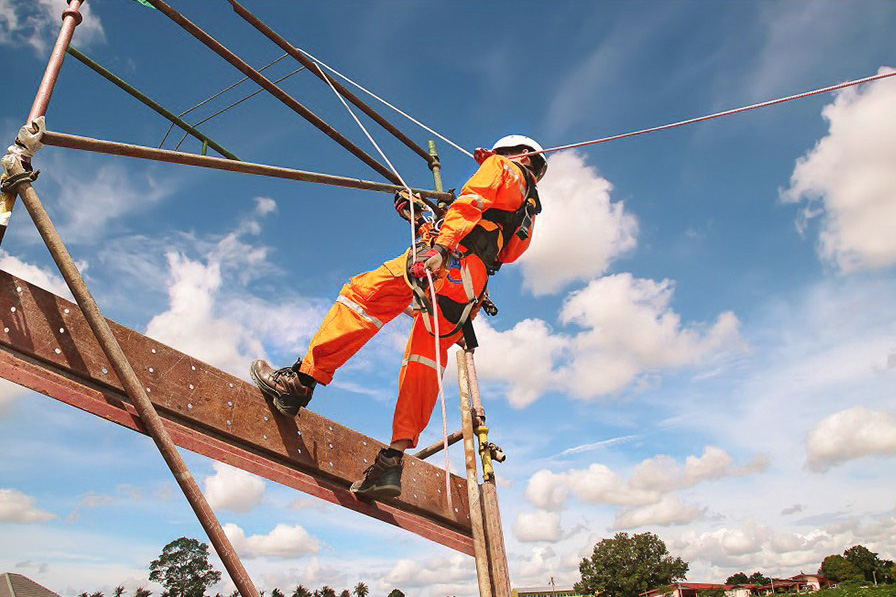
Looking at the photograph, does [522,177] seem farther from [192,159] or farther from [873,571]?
[873,571]

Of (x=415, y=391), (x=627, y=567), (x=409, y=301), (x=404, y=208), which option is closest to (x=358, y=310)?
(x=409, y=301)

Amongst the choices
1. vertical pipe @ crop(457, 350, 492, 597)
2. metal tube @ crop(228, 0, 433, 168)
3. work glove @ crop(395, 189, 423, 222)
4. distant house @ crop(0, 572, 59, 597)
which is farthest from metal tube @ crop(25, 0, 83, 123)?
distant house @ crop(0, 572, 59, 597)

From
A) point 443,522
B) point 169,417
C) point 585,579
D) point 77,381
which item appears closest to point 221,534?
point 169,417

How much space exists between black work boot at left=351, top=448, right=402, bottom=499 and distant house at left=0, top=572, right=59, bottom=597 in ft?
108

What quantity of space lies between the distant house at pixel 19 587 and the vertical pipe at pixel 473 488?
108 ft

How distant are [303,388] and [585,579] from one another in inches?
3988

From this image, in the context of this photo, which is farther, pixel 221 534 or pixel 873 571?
pixel 873 571

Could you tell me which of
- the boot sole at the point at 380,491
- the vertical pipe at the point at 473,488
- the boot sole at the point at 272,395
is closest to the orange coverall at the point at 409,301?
the boot sole at the point at 272,395

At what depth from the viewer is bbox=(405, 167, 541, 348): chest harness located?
4.26 meters

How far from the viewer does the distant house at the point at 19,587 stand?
91.5 feet

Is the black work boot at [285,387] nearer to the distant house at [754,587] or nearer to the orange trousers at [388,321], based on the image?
the orange trousers at [388,321]

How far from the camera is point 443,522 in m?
4.88

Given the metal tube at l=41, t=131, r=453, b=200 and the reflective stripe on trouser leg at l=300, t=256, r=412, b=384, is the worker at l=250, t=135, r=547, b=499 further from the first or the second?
the metal tube at l=41, t=131, r=453, b=200

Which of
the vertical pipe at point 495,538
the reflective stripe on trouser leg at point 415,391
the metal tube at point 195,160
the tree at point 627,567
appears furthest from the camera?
the tree at point 627,567
